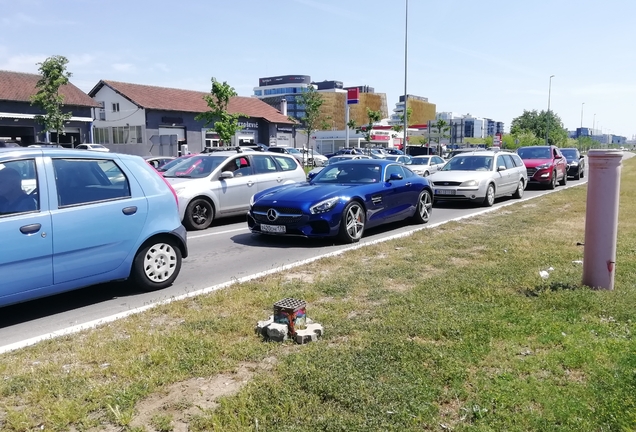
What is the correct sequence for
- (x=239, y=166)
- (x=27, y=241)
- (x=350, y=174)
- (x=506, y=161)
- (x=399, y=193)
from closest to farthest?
(x=27, y=241) < (x=350, y=174) < (x=399, y=193) < (x=239, y=166) < (x=506, y=161)

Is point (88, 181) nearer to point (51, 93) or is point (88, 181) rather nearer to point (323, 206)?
point (323, 206)

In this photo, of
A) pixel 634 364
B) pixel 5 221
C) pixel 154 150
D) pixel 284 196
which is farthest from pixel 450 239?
pixel 154 150

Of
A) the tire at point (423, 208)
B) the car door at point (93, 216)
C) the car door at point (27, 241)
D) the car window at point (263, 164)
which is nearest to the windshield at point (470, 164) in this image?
the tire at point (423, 208)

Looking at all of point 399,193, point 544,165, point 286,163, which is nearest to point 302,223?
point 399,193

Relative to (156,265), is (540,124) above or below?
above

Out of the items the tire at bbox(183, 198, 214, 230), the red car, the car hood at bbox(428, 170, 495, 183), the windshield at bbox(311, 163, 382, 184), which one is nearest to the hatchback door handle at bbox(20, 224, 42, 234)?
the tire at bbox(183, 198, 214, 230)

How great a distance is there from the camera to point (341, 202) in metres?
8.95

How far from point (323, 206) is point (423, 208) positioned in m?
3.66

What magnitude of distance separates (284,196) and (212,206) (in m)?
2.68

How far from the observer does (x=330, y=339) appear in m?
4.37

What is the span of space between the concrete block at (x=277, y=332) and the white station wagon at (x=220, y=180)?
6.75 meters

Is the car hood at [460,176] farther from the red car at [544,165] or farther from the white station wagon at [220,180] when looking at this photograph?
the red car at [544,165]

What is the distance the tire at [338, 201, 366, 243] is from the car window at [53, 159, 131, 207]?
405cm

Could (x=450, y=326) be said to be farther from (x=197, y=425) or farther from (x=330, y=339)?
(x=197, y=425)
